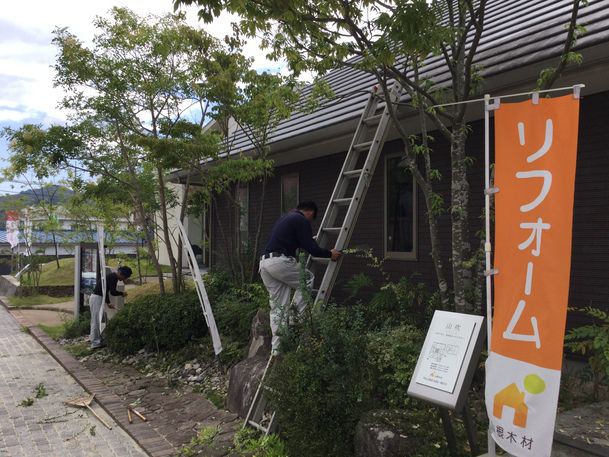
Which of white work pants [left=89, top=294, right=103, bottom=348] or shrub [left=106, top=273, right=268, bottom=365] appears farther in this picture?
white work pants [left=89, top=294, right=103, bottom=348]

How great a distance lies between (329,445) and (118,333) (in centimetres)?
548

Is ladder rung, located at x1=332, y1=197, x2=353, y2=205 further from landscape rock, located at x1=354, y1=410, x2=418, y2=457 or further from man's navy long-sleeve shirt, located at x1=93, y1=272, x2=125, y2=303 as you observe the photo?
man's navy long-sleeve shirt, located at x1=93, y1=272, x2=125, y2=303

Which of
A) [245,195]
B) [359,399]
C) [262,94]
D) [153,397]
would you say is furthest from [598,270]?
[245,195]

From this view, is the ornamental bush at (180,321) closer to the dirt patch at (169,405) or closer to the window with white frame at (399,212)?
the dirt patch at (169,405)

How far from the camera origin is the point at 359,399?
384cm

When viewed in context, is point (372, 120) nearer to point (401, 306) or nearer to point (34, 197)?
point (401, 306)

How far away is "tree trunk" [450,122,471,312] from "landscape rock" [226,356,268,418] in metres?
2.18

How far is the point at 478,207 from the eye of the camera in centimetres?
695

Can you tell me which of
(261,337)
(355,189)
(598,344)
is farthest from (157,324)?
(598,344)

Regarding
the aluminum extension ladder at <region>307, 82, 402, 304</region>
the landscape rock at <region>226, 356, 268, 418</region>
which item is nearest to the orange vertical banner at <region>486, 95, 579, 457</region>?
the aluminum extension ladder at <region>307, 82, 402, 304</region>

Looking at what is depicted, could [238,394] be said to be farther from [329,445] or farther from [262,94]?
[262,94]

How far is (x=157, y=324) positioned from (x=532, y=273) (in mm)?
6357

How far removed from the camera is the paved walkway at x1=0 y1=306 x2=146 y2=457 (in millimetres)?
4738

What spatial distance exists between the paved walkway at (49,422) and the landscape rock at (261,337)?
1.64m
